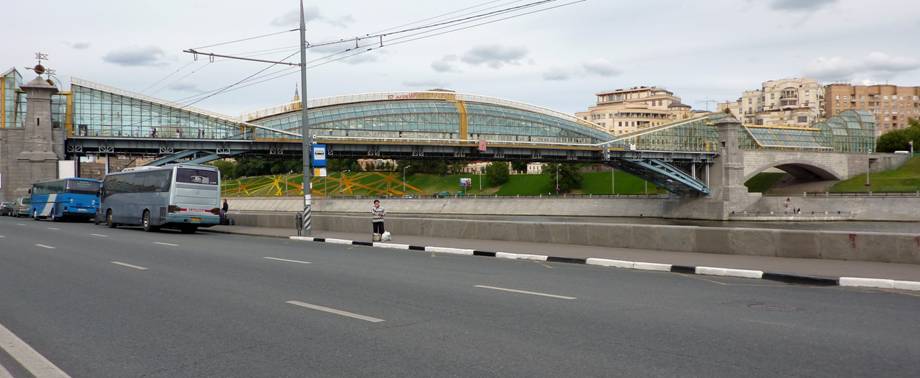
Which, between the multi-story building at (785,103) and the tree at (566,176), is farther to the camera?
the multi-story building at (785,103)

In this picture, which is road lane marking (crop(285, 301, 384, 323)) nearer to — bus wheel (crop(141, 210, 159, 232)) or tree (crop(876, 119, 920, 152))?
bus wheel (crop(141, 210, 159, 232))

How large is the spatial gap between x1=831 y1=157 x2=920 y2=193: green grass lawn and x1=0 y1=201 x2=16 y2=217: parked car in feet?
276

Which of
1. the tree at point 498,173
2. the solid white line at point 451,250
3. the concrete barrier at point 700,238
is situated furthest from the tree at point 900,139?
the solid white line at point 451,250

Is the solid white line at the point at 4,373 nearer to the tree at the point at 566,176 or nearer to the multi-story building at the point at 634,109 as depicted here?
the tree at the point at 566,176

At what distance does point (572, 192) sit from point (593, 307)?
97.1 m

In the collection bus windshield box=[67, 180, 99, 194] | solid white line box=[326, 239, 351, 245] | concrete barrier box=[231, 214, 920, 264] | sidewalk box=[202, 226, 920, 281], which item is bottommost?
solid white line box=[326, 239, 351, 245]

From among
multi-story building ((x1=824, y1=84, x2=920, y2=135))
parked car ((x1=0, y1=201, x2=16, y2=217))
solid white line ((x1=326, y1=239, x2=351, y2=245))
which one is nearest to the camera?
solid white line ((x1=326, y1=239, x2=351, y2=245))

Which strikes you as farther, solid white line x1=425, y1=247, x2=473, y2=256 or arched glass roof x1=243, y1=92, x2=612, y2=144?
arched glass roof x1=243, y1=92, x2=612, y2=144

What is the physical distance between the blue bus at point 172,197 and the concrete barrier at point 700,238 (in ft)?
30.4

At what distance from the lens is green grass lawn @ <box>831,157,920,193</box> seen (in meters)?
78.7

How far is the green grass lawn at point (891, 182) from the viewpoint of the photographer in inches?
3098

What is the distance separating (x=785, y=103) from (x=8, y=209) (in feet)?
569

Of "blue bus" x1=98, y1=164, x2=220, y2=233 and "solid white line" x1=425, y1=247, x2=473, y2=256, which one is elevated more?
"blue bus" x1=98, y1=164, x2=220, y2=233


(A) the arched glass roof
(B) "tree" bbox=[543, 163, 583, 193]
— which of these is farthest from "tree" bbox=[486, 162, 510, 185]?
(A) the arched glass roof
